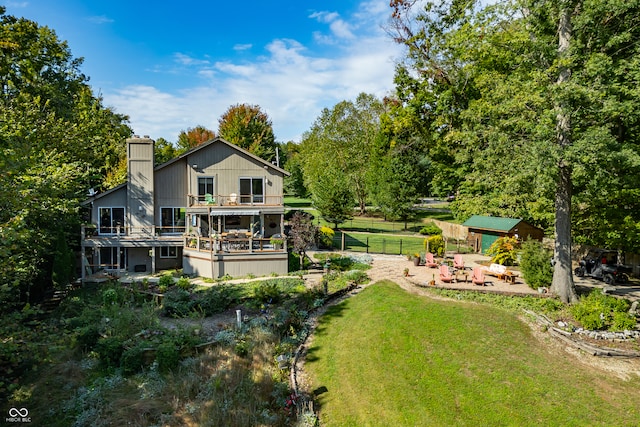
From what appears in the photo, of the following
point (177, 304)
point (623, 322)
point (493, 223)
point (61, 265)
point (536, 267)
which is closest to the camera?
point (623, 322)

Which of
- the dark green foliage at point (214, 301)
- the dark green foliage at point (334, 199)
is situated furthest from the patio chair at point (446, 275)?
the dark green foliage at point (334, 199)

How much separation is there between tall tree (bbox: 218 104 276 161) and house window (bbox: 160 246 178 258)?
28084 millimetres

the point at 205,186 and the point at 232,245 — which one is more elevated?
the point at 205,186

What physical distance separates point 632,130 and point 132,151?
28225 mm

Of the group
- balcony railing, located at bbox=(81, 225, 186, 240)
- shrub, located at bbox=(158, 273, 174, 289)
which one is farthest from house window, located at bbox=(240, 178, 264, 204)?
shrub, located at bbox=(158, 273, 174, 289)

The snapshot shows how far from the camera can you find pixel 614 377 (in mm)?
10984

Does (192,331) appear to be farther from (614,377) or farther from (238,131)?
(238,131)

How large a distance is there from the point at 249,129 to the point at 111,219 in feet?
109

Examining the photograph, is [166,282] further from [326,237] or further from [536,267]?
[536,267]

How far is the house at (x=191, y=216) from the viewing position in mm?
21594

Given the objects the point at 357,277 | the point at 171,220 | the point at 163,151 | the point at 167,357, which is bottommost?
the point at 167,357

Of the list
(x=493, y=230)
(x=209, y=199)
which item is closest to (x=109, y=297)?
(x=209, y=199)

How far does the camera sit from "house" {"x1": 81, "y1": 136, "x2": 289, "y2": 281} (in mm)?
21594

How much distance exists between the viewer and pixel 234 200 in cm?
2444
